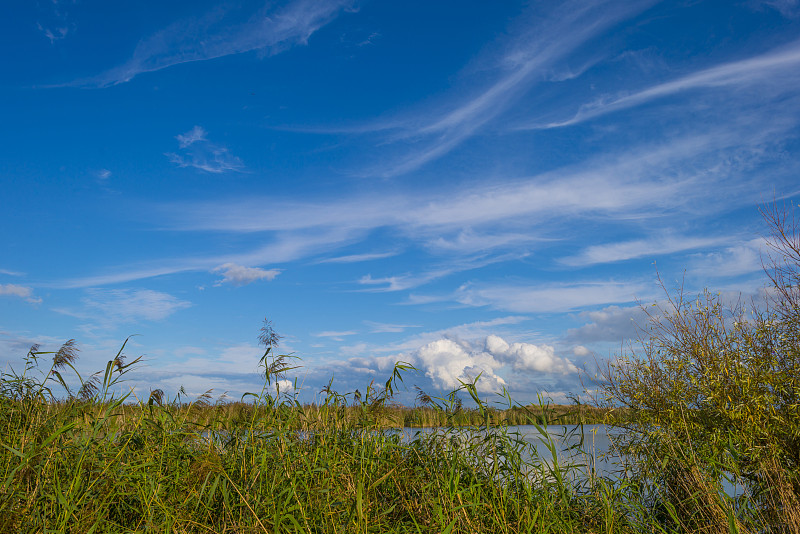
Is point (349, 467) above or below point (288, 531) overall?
above

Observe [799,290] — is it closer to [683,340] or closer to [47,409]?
[683,340]

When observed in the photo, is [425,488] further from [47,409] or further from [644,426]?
[644,426]

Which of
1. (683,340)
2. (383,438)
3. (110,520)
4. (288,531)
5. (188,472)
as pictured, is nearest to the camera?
(288,531)

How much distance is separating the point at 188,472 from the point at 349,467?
1639mm

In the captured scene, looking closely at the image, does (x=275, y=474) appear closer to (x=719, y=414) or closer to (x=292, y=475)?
(x=292, y=475)

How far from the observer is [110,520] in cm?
478

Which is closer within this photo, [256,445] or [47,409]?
[256,445]

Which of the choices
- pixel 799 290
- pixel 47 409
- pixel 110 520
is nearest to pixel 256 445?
pixel 110 520

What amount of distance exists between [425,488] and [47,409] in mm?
4695

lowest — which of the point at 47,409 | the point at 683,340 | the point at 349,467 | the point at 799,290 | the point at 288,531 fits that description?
the point at 288,531

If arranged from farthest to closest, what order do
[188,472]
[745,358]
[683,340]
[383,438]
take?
[683,340] < [745,358] < [383,438] < [188,472]

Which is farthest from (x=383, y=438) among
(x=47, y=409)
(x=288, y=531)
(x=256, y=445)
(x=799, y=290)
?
(x=799, y=290)

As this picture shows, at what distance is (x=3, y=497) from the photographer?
4336 millimetres

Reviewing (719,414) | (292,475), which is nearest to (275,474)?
(292,475)
